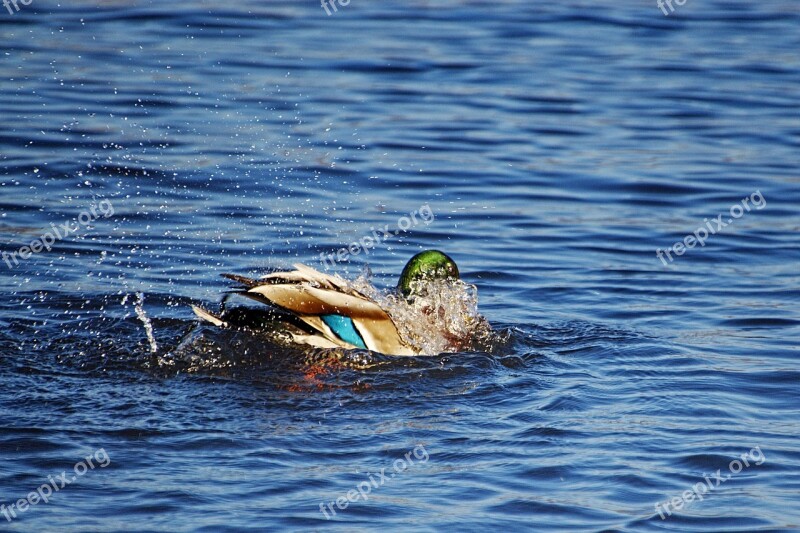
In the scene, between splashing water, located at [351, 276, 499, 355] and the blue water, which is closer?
the blue water

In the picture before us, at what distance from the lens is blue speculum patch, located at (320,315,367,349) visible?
655 centimetres

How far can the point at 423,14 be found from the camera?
17.9m

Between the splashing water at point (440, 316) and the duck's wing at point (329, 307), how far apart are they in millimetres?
301

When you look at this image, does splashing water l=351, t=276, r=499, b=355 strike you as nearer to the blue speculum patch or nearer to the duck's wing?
the duck's wing

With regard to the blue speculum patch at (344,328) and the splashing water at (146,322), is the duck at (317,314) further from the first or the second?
the splashing water at (146,322)

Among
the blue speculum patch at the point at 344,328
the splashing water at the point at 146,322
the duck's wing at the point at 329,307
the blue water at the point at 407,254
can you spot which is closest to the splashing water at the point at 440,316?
the blue water at the point at 407,254

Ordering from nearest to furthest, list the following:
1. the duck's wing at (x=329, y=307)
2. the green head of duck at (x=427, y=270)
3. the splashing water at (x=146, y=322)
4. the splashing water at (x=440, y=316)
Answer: the duck's wing at (x=329, y=307) → the splashing water at (x=146, y=322) → the splashing water at (x=440, y=316) → the green head of duck at (x=427, y=270)

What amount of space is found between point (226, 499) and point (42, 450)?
0.94 m

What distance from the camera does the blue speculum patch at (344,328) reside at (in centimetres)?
655

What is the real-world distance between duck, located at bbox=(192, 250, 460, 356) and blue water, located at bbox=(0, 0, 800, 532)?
11 centimetres

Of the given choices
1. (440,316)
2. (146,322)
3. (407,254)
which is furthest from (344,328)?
(407,254)

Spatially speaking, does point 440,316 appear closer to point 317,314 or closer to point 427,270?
point 427,270

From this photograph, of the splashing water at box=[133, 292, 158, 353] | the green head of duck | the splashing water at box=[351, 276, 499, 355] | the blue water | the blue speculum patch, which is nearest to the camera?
the blue water

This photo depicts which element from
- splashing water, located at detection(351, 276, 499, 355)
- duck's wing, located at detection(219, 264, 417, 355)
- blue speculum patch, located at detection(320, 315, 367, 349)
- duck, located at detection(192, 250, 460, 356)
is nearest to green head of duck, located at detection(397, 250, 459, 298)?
splashing water, located at detection(351, 276, 499, 355)
